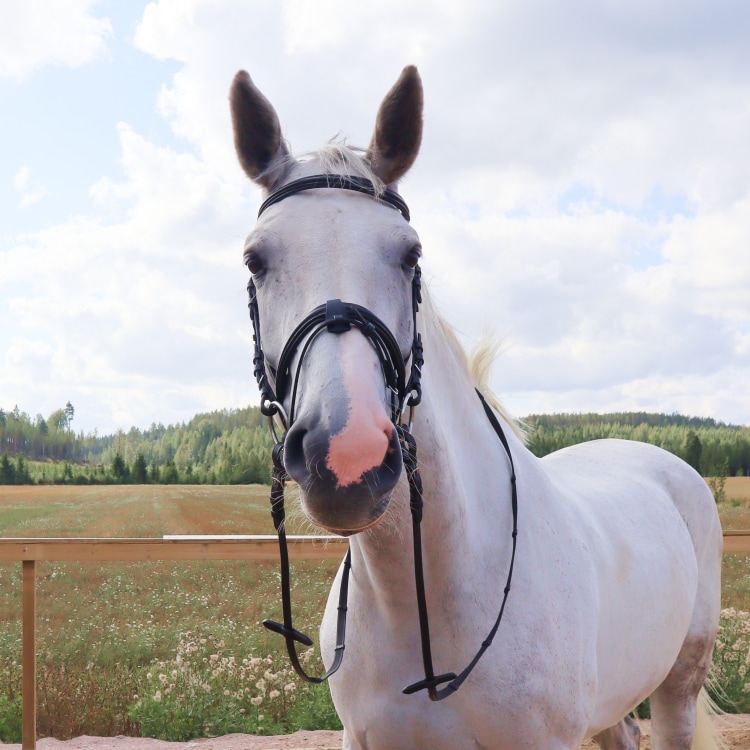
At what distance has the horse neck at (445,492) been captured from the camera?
1663 mm

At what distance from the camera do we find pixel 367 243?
4.97 ft

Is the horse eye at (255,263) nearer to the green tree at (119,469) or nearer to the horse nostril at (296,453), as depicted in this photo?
the horse nostril at (296,453)

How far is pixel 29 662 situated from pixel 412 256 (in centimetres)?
421

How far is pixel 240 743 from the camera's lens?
15.0 feet

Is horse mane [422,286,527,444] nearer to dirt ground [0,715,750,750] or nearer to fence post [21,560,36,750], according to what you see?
dirt ground [0,715,750,750]

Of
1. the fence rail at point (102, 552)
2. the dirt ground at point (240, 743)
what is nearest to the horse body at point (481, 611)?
the fence rail at point (102, 552)

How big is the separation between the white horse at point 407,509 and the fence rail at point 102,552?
2.58 metres

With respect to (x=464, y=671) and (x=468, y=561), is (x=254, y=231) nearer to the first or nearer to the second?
(x=468, y=561)

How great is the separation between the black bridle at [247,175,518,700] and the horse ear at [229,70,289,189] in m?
0.16

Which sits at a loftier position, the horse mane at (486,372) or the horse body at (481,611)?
the horse mane at (486,372)

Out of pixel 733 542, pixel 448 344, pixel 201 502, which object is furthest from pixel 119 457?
pixel 448 344

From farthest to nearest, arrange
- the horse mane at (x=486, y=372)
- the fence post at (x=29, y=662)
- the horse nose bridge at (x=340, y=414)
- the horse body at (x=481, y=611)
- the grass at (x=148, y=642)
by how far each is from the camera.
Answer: the grass at (x=148, y=642), the fence post at (x=29, y=662), the horse mane at (x=486, y=372), the horse body at (x=481, y=611), the horse nose bridge at (x=340, y=414)

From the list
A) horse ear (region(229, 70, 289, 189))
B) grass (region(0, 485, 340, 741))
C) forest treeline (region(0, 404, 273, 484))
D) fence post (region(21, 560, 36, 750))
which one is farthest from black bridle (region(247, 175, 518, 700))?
forest treeline (region(0, 404, 273, 484))

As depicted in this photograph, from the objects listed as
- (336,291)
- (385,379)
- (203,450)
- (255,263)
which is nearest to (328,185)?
(255,263)
